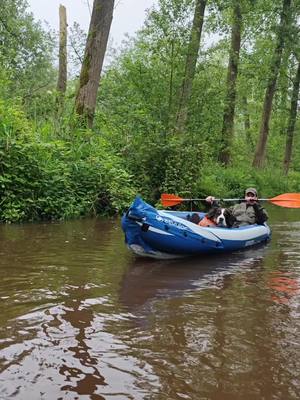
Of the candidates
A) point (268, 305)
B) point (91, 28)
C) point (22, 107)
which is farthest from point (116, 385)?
point (91, 28)

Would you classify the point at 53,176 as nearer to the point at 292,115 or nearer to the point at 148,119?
the point at 148,119

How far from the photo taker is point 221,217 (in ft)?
27.9

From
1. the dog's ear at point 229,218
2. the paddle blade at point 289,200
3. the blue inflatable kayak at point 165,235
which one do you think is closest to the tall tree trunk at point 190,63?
the paddle blade at point 289,200

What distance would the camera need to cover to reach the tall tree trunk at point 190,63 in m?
16.0

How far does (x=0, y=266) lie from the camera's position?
609cm

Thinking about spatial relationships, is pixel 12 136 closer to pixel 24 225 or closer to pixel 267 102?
pixel 24 225

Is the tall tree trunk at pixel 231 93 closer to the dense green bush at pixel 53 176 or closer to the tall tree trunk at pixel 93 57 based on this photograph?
the tall tree trunk at pixel 93 57

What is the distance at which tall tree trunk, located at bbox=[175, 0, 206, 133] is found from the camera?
16.0m

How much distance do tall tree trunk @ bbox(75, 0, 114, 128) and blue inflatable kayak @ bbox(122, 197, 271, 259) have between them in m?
6.33

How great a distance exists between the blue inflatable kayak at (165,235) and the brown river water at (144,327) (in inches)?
8.3

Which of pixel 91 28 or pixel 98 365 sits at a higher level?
pixel 91 28

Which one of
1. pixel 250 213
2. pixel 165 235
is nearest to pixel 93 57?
pixel 250 213

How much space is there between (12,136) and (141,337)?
7533mm

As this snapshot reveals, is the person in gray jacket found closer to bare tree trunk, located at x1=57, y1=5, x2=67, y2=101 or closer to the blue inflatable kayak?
the blue inflatable kayak
